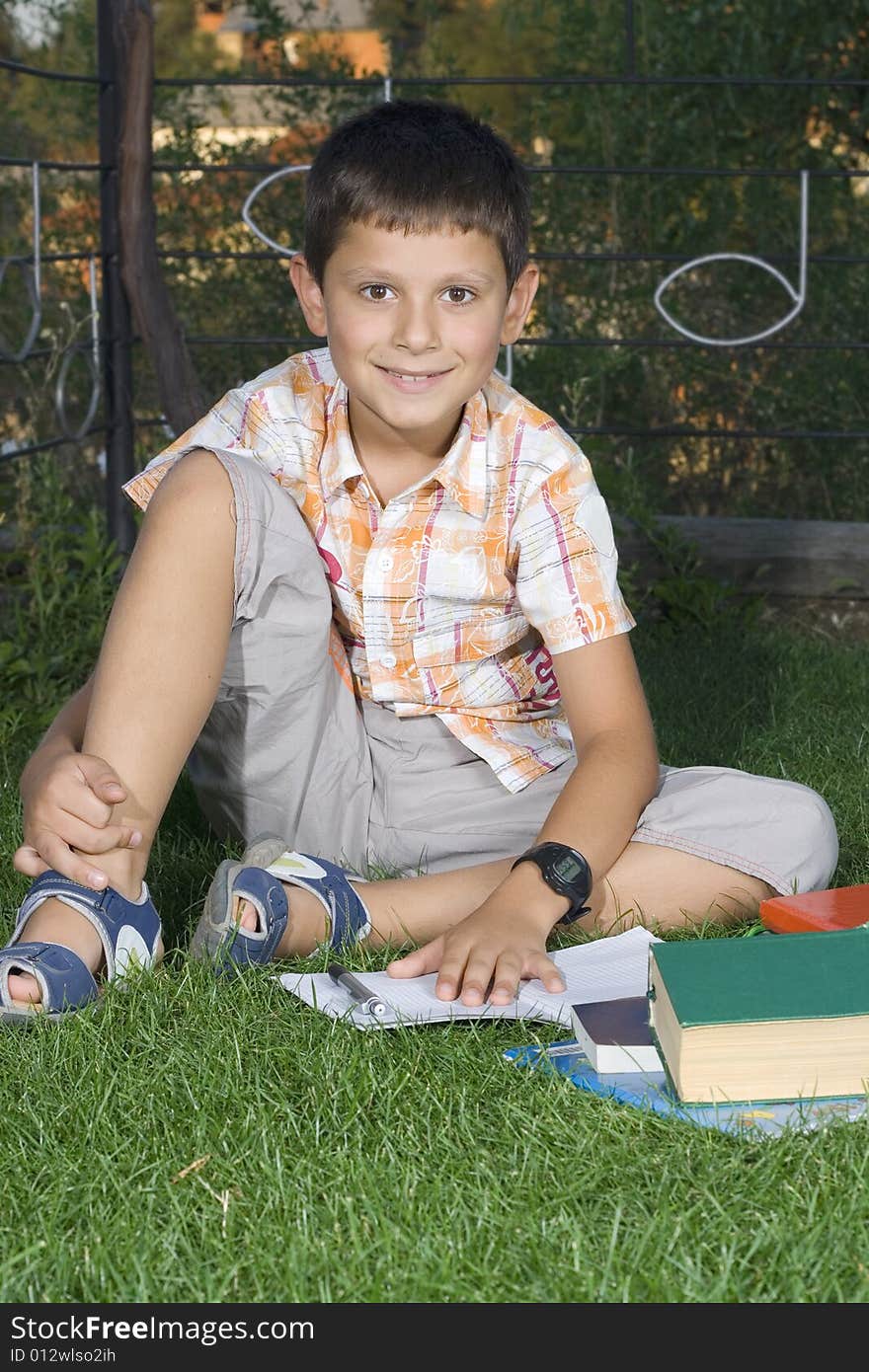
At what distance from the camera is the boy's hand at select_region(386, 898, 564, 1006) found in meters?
1.64

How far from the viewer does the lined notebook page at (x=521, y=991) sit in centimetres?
164

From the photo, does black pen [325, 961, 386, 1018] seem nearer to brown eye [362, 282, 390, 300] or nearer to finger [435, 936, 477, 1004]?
finger [435, 936, 477, 1004]

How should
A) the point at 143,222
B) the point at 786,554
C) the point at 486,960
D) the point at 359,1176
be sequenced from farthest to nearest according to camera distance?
the point at 786,554 < the point at 143,222 < the point at 486,960 < the point at 359,1176

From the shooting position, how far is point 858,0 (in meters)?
4.49

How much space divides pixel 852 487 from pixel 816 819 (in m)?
2.92

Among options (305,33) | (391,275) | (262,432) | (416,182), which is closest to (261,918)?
(262,432)

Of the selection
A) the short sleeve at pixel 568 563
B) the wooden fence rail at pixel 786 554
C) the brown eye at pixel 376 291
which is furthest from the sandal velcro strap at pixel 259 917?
the wooden fence rail at pixel 786 554

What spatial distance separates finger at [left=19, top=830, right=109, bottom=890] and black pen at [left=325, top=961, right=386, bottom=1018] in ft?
0.84

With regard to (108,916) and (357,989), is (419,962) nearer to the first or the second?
(357,989)

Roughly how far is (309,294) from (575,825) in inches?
28.8

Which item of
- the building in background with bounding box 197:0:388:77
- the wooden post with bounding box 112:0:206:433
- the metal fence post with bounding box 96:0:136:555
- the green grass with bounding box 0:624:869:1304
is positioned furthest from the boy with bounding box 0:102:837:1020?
the building in background with bounding box 197:0:388:77

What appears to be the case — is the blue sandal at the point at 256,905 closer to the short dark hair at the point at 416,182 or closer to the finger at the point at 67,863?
the finger at the point at 67,863

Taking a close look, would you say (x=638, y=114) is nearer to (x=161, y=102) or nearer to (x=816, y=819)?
(x=161, y=102)

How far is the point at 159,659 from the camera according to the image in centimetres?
177
